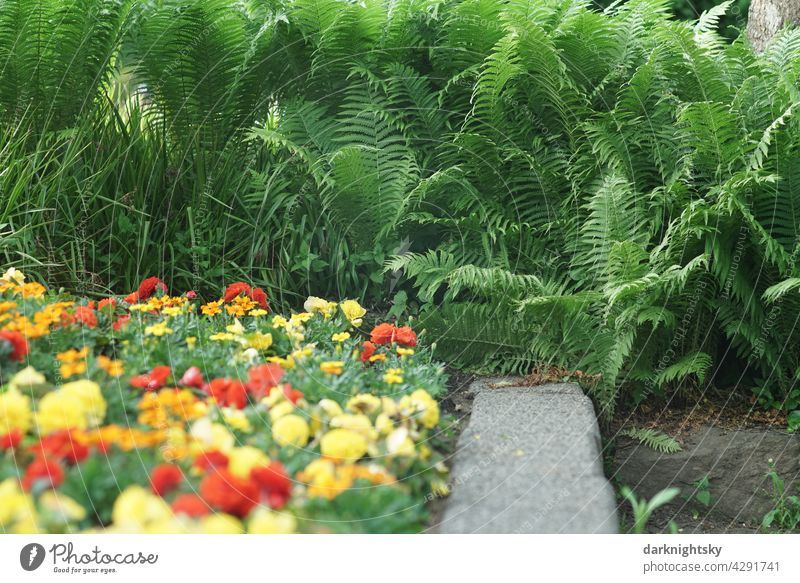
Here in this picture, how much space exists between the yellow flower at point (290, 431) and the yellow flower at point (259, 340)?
0.45 m

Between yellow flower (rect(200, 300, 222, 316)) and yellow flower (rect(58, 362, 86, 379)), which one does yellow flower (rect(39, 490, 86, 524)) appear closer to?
yellow flower (rect(58, 362, 86, 379))

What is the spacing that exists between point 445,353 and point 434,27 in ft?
3.75

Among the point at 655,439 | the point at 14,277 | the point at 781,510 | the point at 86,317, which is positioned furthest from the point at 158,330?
the point at 781,510

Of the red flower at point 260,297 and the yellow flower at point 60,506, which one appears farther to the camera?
the red flower at point 260,297

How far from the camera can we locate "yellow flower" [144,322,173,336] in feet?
5.77

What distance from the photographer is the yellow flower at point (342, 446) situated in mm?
1387

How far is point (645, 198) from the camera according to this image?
249 centimetres

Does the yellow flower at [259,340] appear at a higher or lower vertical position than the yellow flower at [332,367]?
lower

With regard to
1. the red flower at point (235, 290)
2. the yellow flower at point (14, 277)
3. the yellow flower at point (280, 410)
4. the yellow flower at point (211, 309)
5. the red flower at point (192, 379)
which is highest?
the yellow flower at point (14, 277)

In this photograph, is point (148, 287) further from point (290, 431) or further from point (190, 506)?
point (190, 506)

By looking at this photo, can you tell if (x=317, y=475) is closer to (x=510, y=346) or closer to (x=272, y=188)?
(x=510, y=346)

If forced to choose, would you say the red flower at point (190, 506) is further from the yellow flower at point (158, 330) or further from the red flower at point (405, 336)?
the red flower at point (405, 336)

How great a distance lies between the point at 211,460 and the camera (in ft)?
4.28

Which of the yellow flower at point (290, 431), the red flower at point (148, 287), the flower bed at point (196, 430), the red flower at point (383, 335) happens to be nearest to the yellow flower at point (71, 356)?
the flower bed at point (196, 430)
